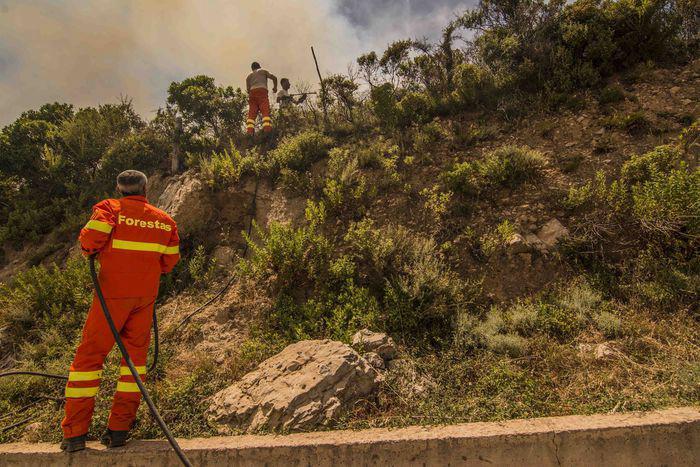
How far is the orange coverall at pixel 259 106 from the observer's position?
30.3ft

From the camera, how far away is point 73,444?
3105mm

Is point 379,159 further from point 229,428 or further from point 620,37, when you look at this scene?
point 620,37

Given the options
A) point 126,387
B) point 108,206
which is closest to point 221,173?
point 108,206

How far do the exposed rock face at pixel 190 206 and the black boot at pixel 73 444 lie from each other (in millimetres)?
4299

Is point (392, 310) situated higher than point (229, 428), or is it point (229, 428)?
point (392, 310)

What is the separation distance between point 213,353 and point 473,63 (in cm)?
900

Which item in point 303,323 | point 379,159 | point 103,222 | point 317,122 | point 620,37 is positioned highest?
point 620,37

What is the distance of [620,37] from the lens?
8047 millimetres

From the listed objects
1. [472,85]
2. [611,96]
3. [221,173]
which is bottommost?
[221,173]

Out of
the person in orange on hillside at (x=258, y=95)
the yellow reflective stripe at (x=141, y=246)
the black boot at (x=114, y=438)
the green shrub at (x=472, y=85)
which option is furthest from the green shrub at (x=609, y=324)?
the person in orange on hillside at (x=258, y=95)

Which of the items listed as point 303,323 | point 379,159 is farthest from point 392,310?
point 379,159

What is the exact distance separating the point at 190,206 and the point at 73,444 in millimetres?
4741

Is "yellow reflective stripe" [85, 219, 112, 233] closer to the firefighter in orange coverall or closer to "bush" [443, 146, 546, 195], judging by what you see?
the firefighter in orange coverall

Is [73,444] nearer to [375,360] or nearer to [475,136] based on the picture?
[375,360]
